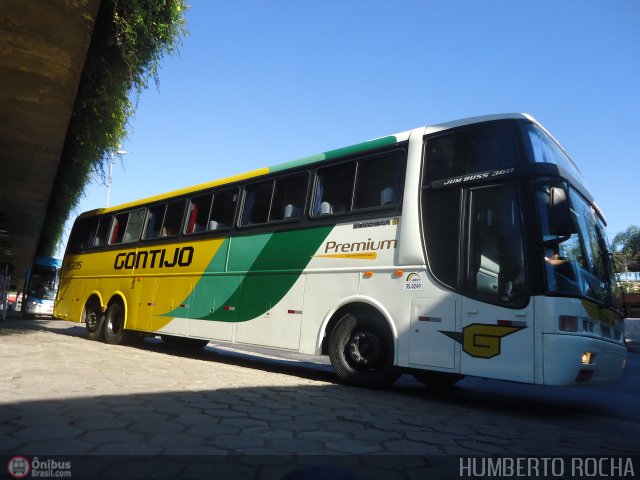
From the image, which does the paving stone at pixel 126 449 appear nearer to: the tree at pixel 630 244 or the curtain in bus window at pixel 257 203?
the curtain in bus window at pixel 257 203

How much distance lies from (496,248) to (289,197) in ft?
11.7

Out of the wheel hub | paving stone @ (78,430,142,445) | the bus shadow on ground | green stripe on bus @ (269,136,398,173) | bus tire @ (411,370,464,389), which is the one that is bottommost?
paving stone @ (78,430,142,445)

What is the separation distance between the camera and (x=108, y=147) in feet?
35.6

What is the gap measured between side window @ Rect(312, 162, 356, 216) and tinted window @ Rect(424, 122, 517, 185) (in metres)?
1.26

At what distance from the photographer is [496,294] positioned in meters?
5.25

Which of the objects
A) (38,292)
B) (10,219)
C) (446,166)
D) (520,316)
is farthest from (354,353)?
(38,292)

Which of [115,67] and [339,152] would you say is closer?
[339,152]

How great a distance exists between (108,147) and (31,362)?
5791mm

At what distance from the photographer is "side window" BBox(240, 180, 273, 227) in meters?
8.08

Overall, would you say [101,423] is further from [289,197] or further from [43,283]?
[43,283]

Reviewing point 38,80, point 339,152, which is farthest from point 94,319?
point 339,152

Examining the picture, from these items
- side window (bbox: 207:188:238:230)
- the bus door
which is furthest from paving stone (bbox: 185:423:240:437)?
side window (bbox: 207:188:238:230)

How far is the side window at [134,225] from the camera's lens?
1116cm

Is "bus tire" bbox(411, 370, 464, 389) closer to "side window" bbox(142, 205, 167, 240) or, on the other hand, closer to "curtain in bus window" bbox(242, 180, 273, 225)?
"curtain in bus window" bbox(242, 180, 273, 225)
